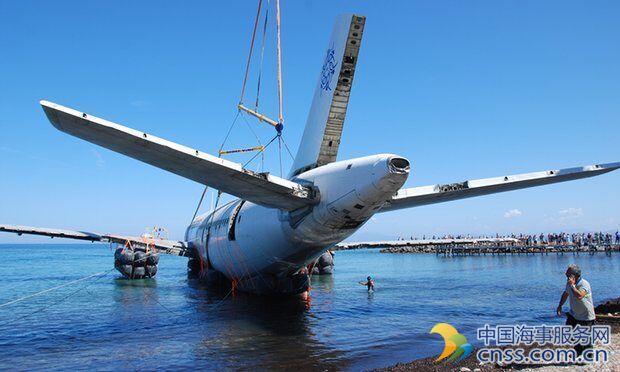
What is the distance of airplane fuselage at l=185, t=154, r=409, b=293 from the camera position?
946 cm

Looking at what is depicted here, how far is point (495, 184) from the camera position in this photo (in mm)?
11266

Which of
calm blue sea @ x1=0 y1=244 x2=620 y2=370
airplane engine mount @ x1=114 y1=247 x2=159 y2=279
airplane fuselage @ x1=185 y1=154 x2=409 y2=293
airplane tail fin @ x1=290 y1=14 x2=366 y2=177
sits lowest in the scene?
calm blue sea @ x1=0 y1=244 x2=620 y2=370

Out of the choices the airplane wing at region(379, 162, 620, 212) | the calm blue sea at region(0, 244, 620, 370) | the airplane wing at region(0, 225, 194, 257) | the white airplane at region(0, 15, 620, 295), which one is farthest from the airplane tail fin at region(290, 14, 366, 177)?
the airplane wing at region(0, 225, 194, 257)

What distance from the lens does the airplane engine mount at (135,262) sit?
32500 millimetres

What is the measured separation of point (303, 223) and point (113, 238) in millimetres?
21218

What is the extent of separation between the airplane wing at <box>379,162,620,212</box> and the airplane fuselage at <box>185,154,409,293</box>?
4.16ft

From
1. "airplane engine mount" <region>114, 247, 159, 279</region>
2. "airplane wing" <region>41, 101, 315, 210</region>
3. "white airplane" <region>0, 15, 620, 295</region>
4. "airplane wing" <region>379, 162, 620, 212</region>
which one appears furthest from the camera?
"airplane engine mount" <region>114, 247, 159, 279</region>

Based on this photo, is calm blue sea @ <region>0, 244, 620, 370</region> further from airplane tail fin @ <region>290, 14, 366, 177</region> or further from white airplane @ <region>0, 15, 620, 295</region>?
airplane tail fin @ <region>290, 14, 366, 177</region>

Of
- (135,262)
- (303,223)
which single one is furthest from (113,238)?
(303,223)

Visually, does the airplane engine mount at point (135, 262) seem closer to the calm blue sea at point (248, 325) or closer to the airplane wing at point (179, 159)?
the calm blue sea at point (248, 325)

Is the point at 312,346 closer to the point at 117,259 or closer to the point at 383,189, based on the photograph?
the point at 383,189

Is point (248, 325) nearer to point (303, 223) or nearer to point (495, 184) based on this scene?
point (303, 223)

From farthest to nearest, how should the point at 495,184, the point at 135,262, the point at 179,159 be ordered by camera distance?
the point at 135,262 → the point at 495,184 → the point at 179,159

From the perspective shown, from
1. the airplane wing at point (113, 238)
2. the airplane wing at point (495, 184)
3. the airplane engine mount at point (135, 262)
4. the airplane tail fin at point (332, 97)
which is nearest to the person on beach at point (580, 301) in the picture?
the airplane wing at point (495, 184)
